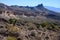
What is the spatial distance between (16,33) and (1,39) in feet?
9.18

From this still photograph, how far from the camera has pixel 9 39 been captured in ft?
53.1

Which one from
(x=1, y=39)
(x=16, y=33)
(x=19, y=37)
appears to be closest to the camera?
(x=1, y=39)

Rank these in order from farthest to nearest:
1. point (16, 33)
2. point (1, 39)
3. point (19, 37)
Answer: point (16, 33)
point (19, 37)
point (1, 39)

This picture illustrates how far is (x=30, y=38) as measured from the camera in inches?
693

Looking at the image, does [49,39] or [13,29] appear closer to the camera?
[49,39]

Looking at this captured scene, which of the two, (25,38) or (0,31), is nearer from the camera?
(25,38)

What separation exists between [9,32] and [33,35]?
7.41ft

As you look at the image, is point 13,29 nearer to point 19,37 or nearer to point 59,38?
point 19,37

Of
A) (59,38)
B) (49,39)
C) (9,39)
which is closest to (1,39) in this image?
(9,39)

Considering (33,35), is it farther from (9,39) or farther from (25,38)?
(9,39)

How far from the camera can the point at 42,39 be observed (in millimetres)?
17219

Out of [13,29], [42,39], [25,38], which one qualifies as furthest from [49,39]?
[13,29]

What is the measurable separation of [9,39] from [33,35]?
11.9 feet

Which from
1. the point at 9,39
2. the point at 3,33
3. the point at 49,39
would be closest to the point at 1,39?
the point at 9,39
